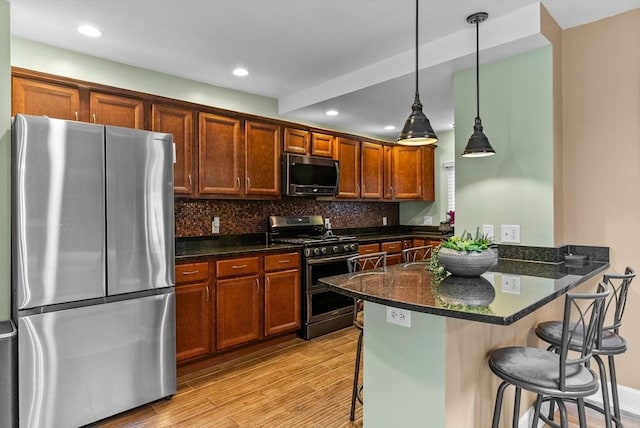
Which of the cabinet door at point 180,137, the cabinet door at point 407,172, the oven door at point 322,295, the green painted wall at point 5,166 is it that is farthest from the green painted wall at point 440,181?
the green painted wall at point 5,166

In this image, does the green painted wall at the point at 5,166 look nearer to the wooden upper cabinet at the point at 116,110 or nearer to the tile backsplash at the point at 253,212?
the wooden upper cabinet at the point at 116,110

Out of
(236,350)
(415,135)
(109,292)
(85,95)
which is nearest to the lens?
(415,135)

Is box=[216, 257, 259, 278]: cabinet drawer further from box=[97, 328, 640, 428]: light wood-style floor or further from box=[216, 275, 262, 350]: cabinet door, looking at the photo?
box=[97, 328, 640, 428]: light wood-style floor

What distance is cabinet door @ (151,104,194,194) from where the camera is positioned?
3.25 metres

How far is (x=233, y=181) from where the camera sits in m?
3.68

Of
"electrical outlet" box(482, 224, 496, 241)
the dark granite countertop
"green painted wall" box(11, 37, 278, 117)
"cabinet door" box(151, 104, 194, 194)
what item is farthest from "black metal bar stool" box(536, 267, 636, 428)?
"green painted wall" box(11, 37, 278, 117)

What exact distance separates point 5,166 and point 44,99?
0.69 m

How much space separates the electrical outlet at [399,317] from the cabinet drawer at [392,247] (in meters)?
2.97

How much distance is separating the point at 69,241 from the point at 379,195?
378 cm

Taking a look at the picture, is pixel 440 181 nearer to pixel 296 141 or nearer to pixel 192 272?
pixel 296 141

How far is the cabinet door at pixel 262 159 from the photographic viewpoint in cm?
380

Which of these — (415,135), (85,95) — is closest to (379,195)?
(415,135)

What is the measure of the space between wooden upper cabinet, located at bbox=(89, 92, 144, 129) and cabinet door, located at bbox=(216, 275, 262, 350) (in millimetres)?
1487

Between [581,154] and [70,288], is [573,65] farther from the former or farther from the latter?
[70,288]
